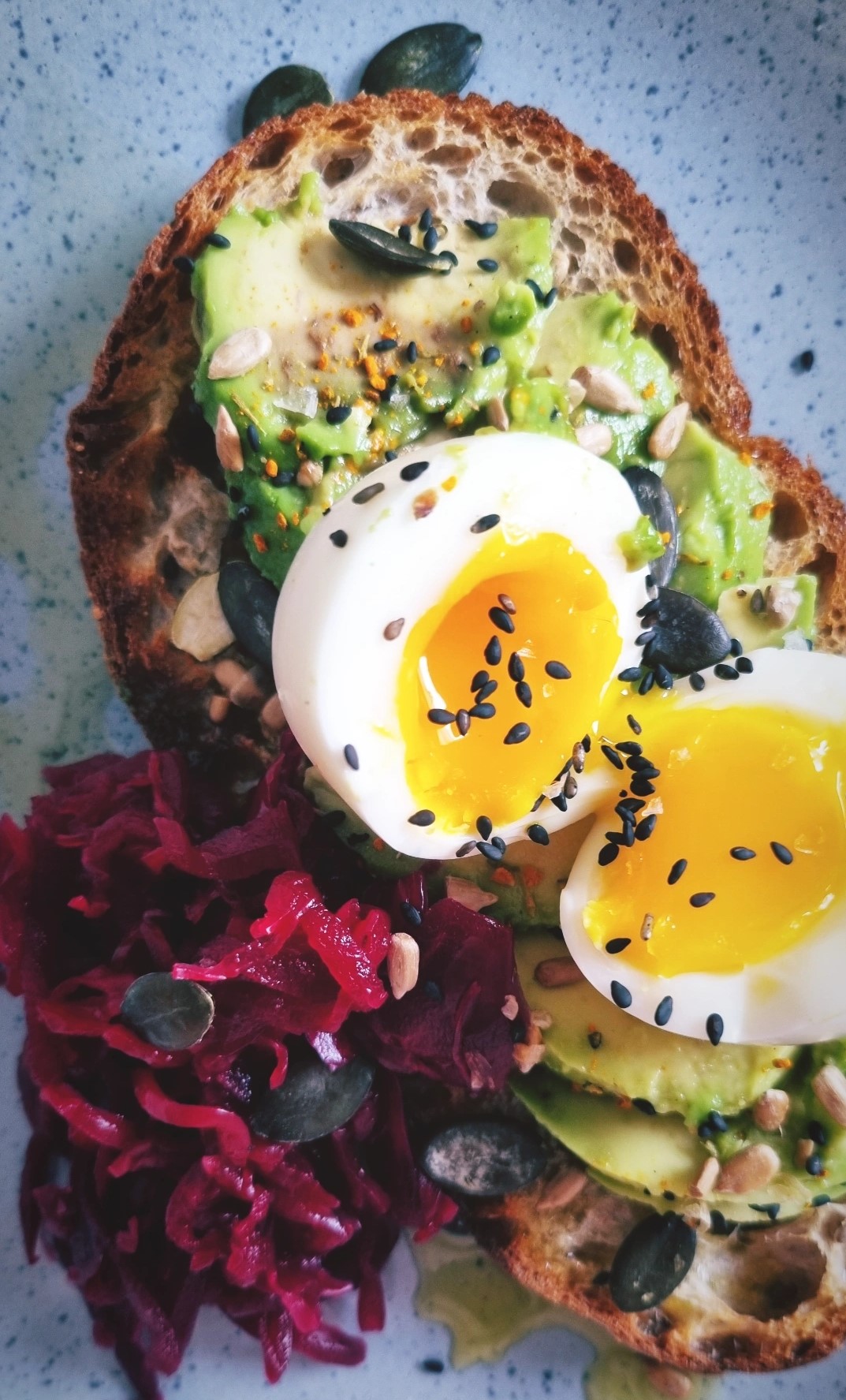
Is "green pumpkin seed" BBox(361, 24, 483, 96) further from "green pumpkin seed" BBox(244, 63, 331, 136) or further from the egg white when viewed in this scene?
the egg white

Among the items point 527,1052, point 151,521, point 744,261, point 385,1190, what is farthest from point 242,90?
point 385,1190

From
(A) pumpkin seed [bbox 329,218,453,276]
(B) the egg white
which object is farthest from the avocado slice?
(A) pumpkin seed [bbox 329,218,453,276]

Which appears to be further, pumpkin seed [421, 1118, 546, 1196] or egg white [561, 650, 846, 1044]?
pumpkin seed [421, 1118, 546, 1196]

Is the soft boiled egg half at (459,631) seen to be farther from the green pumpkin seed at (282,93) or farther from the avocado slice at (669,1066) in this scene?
the green pumpkin seed at (282,93)

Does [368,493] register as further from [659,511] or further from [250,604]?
[659,511]

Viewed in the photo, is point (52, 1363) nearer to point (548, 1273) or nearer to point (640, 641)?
point (548, 1273)

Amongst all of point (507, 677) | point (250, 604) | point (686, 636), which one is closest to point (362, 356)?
point (250, 604)

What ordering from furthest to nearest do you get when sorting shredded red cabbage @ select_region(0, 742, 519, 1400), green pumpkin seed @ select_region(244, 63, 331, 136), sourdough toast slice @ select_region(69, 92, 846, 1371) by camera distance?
green pumpkin seed @ select_region(244, 63, 331, 136)
sourdough toast slice @ select_region(69, 92, 846, 1371)
shredded red cabbage @ select_region(0, 742, 519, 1400)
